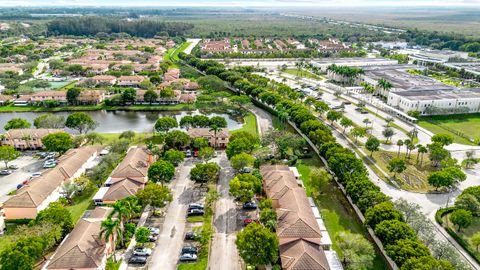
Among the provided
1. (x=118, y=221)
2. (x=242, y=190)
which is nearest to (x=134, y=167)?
(x=118, y=221)

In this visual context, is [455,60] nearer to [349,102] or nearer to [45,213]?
[349,102]

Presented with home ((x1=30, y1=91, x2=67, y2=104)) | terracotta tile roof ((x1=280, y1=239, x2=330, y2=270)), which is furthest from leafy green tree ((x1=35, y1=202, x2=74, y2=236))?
home ((x1=30, y1=91, x2=67, y2=104))

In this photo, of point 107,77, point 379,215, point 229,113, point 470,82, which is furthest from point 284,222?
point 470,82

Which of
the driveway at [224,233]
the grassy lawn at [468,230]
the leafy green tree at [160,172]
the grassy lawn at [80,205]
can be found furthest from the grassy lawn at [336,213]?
the grassy lawn at [80,205]

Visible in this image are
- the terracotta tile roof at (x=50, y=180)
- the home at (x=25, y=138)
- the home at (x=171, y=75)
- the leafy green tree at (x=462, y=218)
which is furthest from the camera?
the home at (x=171, y=75)

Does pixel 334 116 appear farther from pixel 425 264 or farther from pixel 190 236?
pixel 425 264

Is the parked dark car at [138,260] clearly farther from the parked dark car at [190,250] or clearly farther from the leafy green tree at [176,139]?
the leafy green tree at [176,139]

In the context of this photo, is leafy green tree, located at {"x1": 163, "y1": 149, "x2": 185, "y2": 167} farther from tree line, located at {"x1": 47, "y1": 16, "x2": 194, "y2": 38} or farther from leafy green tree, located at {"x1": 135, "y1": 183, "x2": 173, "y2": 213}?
tree line, located at {"x1": 47, "y1": 16, "x2": 194, "y2": 38}
